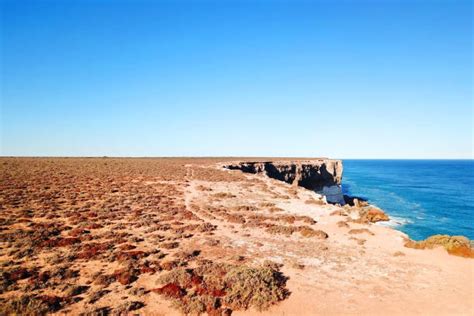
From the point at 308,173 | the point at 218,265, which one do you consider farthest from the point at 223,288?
the point at 308,173

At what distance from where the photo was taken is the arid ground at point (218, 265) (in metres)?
10.2

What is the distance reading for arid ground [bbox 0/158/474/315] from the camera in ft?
33.5

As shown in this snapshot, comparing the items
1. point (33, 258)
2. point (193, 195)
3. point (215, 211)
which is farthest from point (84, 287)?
point (193, 195)

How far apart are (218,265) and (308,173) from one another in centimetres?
5799

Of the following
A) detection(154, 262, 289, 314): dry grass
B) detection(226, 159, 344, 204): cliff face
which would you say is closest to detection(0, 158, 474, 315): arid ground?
detection(154, 262, 289, 314): dry grass

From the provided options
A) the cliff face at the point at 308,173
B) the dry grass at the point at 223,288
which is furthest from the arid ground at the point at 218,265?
the cliff face at the point at 308,173

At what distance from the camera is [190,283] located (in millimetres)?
11695

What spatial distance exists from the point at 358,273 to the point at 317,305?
11.6 ft

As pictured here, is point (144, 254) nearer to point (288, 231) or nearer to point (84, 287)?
point (84, 287)

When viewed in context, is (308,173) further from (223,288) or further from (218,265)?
(223,288)

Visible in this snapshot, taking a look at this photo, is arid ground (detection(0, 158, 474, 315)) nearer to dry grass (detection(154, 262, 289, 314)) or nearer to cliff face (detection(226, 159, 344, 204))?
dry grass (detection(154, 262, 289, 314))

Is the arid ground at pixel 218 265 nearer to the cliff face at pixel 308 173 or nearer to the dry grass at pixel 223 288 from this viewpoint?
the dry grass at pixel 223 288

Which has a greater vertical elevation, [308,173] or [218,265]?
[308,173]

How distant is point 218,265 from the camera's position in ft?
43.4
